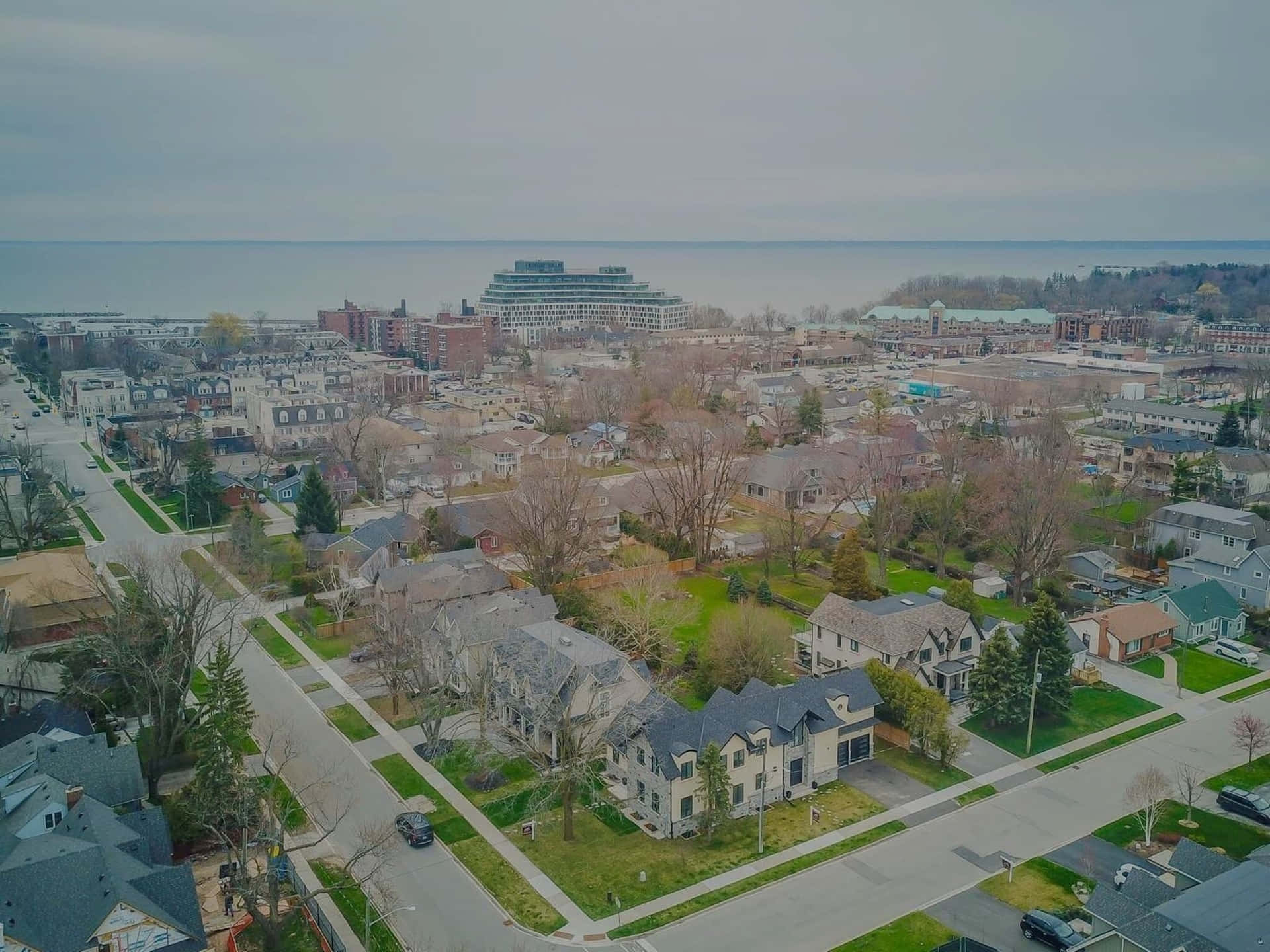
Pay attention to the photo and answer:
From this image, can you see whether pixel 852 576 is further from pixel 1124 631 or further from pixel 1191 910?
pixel 1191 910

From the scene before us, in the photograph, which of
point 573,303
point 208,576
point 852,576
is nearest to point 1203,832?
point 852,576

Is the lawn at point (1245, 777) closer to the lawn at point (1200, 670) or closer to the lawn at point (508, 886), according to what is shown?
the lawn at point (1200, 670)

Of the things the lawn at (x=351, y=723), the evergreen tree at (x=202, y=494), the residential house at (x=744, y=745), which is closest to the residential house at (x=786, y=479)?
the residential house at (x=744, y=745)

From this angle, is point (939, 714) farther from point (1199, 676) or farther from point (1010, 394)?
point (1010, 394)

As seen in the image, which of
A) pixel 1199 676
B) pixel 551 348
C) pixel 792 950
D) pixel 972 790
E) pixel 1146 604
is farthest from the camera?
pixel 551 348

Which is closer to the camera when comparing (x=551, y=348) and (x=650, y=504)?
(x=650, y=504)

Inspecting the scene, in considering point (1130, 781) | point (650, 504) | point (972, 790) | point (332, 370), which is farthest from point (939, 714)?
point (332, 370)

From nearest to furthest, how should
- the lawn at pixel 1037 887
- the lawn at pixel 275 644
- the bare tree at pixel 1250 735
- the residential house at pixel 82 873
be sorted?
the residential house at pixel 82 873, the lawn at pixel 1037 887, the bare tree at pixel 1250 735, the lawn at pixel 275 644
